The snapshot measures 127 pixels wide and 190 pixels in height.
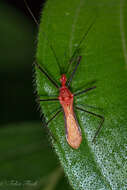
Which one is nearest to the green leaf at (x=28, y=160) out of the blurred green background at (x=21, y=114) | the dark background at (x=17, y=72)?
the blurred green background at (x=21, y=114)

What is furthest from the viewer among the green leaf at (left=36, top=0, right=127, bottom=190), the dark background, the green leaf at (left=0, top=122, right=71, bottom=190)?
the dark background

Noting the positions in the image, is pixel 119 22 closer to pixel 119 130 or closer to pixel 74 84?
pixel 74 84

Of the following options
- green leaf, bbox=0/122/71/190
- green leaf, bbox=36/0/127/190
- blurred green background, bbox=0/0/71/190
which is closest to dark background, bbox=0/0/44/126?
blurred green background, bbox=0/0/71/190

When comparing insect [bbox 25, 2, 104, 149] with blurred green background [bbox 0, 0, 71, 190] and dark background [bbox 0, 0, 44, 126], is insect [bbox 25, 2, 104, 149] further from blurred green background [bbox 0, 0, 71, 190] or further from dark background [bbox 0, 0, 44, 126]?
dark background [bbox 0, 0, 44, 126]

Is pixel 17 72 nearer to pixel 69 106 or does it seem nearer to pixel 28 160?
pixel 28 160

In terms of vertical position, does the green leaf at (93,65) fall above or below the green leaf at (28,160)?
above

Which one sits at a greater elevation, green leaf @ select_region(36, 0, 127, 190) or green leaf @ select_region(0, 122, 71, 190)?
green leaf @ select_region(36, 0, 127, 190)

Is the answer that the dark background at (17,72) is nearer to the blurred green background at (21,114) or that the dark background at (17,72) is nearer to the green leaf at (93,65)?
the blurred green background at (21,114)

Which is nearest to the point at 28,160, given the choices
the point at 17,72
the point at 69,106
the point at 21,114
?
the point at 69,106
